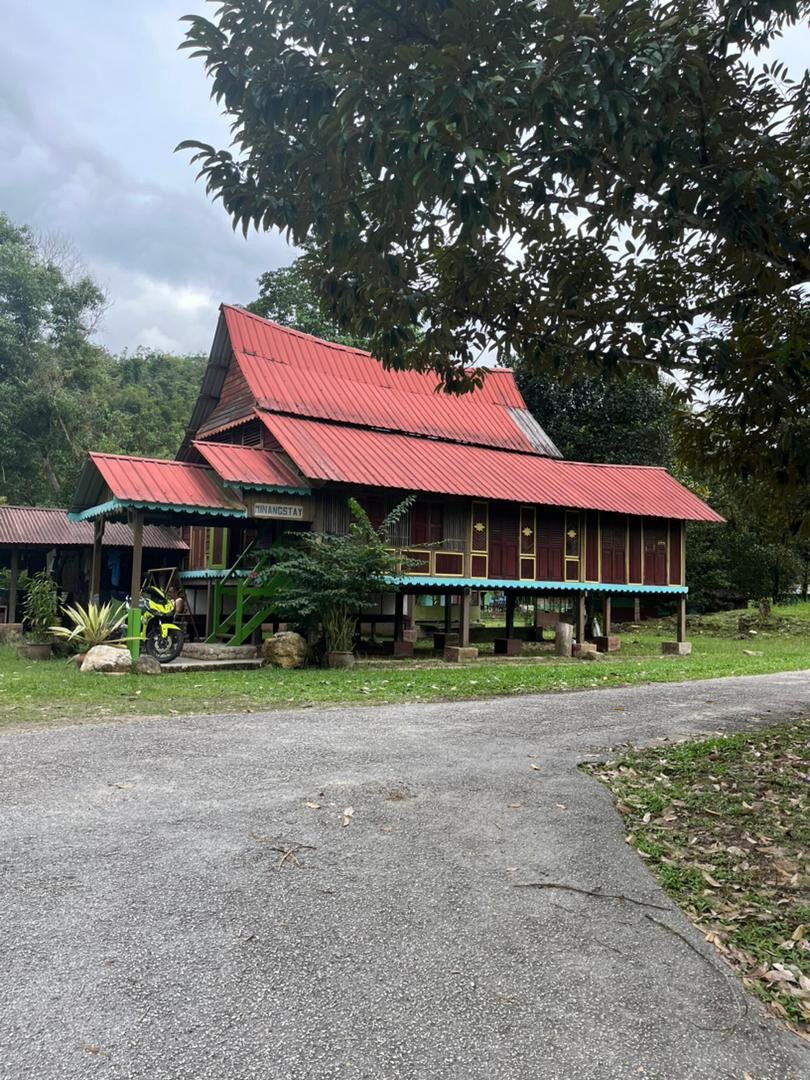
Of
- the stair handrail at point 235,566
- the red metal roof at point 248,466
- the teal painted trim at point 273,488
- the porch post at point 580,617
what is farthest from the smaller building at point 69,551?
the porch post at point 580,617

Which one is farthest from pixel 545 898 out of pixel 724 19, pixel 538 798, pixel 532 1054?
pixel 724 19

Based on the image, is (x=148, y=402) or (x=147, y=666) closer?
(x=147, y=666)

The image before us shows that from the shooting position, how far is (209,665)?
1292 centimetres

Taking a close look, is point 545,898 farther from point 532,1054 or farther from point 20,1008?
point 20,1008

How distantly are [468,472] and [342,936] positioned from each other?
611 inches

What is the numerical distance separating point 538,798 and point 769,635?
73.4 feet

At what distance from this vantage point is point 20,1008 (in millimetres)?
2578

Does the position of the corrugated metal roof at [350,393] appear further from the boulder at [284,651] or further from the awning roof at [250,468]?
the boulder at [284,651]

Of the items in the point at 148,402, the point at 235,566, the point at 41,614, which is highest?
the point at 148,402

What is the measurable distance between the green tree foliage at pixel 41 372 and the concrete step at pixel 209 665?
70.6ft

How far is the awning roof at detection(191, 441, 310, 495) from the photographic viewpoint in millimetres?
14414

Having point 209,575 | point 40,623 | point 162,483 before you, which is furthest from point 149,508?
point 209,575

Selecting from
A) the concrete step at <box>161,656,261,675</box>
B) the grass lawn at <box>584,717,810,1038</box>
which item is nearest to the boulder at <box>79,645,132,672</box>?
the concrete step at <box>161,656,261,675</box>

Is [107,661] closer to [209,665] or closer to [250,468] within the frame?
[209,665]
